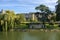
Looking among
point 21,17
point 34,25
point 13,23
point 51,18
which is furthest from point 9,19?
point 51,18

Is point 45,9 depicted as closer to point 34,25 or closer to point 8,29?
point 34,25

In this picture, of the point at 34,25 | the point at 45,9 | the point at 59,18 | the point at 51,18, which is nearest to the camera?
the point at 34,25

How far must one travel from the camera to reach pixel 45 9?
78562mm

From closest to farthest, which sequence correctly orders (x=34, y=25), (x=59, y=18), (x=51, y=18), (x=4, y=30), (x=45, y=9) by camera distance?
(x=4, y=30)
(x=34, y=25)
(x=59, y=18)
(x=51, y=18)
(x=45, y=9)

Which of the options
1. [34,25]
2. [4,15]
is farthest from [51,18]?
[4,15]

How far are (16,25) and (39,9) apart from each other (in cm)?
3929

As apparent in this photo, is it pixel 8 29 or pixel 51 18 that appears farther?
pixel 51 18

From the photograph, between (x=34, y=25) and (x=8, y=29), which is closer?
(x=8, y=29)

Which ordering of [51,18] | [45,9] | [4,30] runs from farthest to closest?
[45,9] → [51,18] → [4,30]

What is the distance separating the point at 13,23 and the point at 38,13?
39.6 meters

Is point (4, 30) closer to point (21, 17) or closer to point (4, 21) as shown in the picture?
point (4, 21)

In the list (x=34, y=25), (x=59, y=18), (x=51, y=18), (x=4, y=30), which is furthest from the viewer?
(x=51, y=18)

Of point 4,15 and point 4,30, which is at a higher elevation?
point 4,15

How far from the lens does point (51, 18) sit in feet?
197
